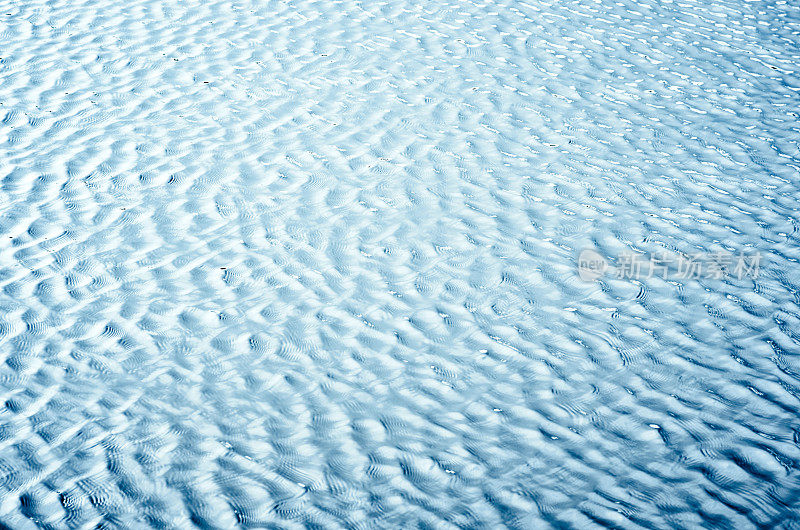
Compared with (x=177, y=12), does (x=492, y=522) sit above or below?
below

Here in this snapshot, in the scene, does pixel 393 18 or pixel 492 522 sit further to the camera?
pixel 393 18

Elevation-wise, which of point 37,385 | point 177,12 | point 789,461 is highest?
point 177,12

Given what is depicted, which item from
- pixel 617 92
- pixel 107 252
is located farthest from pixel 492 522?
pixel 617 92

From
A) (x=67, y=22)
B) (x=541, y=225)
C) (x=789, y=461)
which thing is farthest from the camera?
(x=67, y=22)

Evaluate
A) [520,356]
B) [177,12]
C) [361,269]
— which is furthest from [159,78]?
[520,356]

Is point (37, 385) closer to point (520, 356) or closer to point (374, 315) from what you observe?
point (374, 315)

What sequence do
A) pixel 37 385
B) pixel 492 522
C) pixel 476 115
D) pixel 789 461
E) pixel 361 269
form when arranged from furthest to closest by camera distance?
pixel 476 115, pixel 361 269, pixel 37 385, pixel 789 461, pixel 492 522

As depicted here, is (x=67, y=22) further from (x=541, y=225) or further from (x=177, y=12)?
(x=541, y=225)
